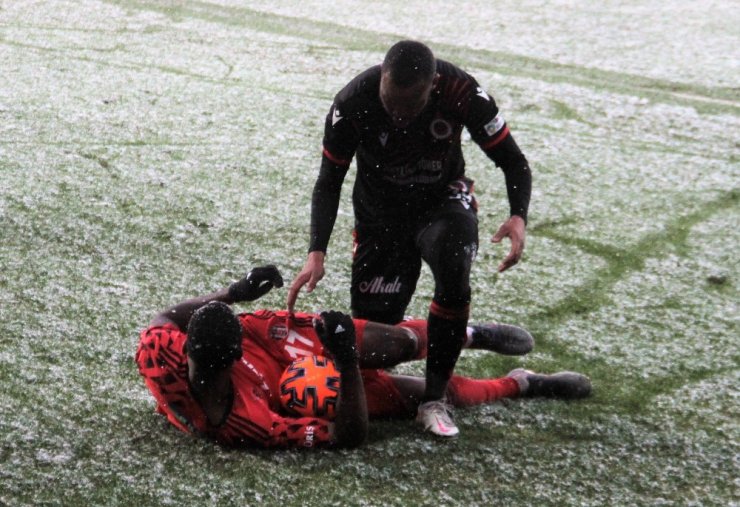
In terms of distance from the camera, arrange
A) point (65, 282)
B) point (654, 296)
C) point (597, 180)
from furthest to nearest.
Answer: point (597, 180)
point (654, 296)
point (65, 282)

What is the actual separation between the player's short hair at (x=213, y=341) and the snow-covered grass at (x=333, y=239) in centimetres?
31

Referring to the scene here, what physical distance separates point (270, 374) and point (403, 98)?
1042 millimetres

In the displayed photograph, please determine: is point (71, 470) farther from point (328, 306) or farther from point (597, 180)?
point (597, 180)

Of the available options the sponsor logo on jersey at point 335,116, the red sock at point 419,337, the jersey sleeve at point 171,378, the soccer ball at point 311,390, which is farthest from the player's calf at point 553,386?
the jersey sleeve at point 171,378

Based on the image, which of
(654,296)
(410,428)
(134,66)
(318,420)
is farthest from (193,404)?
(134,66)

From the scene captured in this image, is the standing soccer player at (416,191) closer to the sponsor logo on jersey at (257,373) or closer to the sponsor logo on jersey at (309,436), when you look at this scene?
the sponsor logo on jersey at (257,373)

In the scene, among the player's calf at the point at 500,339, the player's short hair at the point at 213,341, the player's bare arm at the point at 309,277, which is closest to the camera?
the player's short hair at the point at 213,341

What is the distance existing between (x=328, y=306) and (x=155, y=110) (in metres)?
3.06

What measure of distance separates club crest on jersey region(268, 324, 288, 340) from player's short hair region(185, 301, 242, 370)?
0.49m

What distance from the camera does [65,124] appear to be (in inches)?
258

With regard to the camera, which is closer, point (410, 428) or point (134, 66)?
point (410, 428)

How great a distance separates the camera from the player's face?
348 cm

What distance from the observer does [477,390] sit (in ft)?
12.5

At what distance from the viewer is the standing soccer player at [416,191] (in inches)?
140
